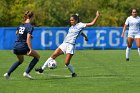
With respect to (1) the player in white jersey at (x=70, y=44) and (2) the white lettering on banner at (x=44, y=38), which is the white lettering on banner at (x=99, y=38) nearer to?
(2) the white lettering on banner at (x=44, y=38)

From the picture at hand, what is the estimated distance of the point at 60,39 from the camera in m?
34.1

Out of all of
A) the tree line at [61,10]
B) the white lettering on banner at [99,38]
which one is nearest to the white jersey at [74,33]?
the white lettering on banner at [99,38]

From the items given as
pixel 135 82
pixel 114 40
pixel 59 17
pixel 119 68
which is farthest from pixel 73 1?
pixel 135 82

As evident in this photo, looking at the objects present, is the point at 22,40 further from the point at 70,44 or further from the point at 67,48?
the point at 70,44

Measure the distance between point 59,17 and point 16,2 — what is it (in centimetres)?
677

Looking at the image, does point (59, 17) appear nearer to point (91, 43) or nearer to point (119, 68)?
point (91, 43)

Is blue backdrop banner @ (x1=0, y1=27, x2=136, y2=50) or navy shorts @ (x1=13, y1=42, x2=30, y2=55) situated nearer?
navy shorts @ (x1=13, y1=42, x2=30, y2=55)

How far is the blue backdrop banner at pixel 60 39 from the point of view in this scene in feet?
112

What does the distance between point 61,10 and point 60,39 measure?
50.9ft

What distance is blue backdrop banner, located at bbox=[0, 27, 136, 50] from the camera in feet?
112

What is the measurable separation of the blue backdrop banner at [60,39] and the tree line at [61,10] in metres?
12.5

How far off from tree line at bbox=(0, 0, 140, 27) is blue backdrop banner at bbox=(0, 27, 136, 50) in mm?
12532

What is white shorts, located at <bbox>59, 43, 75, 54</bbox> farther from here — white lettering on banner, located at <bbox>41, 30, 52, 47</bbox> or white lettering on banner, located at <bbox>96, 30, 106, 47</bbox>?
white lettering on banner, located at <bbox>96, 30, 106, 47</bbox>

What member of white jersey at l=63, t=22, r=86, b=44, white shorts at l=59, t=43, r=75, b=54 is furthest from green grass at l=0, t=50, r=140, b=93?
white jersey at l=63, t=22, r=86, b=44
